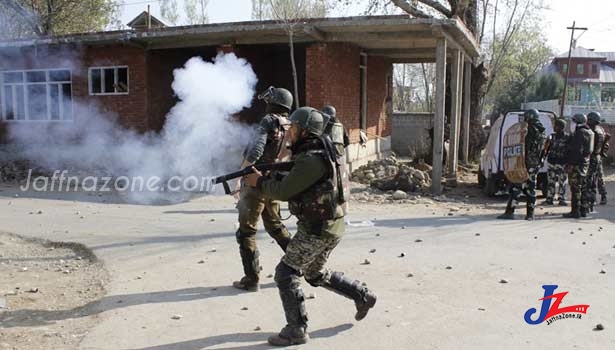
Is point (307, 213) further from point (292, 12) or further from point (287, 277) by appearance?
point (292, 12)

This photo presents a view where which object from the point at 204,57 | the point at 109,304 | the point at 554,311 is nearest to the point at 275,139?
the point at 109,304

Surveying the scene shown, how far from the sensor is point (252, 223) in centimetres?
506

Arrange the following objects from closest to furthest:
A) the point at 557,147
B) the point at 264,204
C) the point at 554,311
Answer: the point at 554,311 < the point at 264,204 < the point at 557,147

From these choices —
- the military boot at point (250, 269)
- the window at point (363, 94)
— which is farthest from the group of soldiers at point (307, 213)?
the window at point (363, 94)

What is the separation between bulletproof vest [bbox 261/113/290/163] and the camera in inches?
196

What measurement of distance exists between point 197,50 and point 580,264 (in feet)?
37.8

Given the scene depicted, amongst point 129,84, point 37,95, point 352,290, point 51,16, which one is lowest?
point 352,290

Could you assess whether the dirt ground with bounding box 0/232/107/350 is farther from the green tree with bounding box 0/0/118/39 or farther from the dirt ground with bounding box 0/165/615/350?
the green tree with bounding box 0/0/118/39

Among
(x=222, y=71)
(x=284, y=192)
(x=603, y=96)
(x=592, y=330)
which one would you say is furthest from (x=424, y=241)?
(x=603, y=96)

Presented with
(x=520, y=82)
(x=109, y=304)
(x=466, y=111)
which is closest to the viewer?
(x=109, y=304)

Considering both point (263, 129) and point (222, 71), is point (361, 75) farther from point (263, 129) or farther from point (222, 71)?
point (263, 129)

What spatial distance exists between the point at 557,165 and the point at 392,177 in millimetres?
3341

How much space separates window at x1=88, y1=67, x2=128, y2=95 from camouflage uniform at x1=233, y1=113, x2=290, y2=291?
415 inches

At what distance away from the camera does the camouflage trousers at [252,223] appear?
5.01 metres
